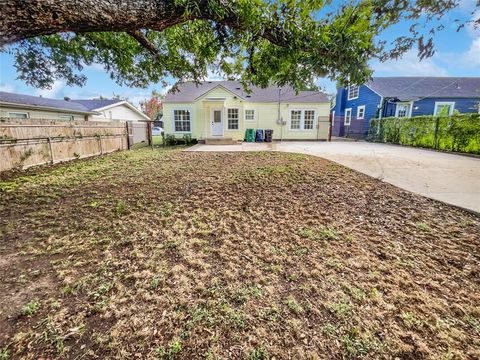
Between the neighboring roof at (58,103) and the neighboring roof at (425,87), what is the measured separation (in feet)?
74.8

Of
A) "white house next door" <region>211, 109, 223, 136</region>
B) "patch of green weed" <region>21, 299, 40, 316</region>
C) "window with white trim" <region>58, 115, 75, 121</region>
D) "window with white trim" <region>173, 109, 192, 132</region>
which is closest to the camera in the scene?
"patch of green weed" <region>21, 299, 40, 316</region>

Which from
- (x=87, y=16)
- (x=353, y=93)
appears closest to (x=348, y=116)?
(x=353, y=93)

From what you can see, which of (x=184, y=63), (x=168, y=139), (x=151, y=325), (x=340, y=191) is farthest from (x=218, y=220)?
(x=168, y=139)

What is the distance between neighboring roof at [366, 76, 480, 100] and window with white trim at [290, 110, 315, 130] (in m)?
5.69

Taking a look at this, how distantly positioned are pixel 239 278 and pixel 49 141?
338 inches

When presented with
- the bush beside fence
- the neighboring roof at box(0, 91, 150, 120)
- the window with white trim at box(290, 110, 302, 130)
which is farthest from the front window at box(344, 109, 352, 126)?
the neighboring roof at box(0, 91, 150, 120)

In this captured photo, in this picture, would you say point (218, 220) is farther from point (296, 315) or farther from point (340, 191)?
point (340, 191)

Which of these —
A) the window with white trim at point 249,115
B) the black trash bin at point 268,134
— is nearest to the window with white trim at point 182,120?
the window with white trim at point 249,115

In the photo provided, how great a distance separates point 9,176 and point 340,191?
26.2ft

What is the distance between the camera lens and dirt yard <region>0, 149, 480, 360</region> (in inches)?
56.1

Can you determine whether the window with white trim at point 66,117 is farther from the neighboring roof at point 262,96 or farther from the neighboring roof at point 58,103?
the neighboring roof at point 262,96

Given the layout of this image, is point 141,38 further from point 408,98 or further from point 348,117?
point 348,117

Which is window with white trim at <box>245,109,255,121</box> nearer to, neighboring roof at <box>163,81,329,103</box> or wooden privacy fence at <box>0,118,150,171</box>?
neighboring roof at <box>163,81,329,103</box>

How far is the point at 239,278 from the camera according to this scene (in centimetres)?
203
